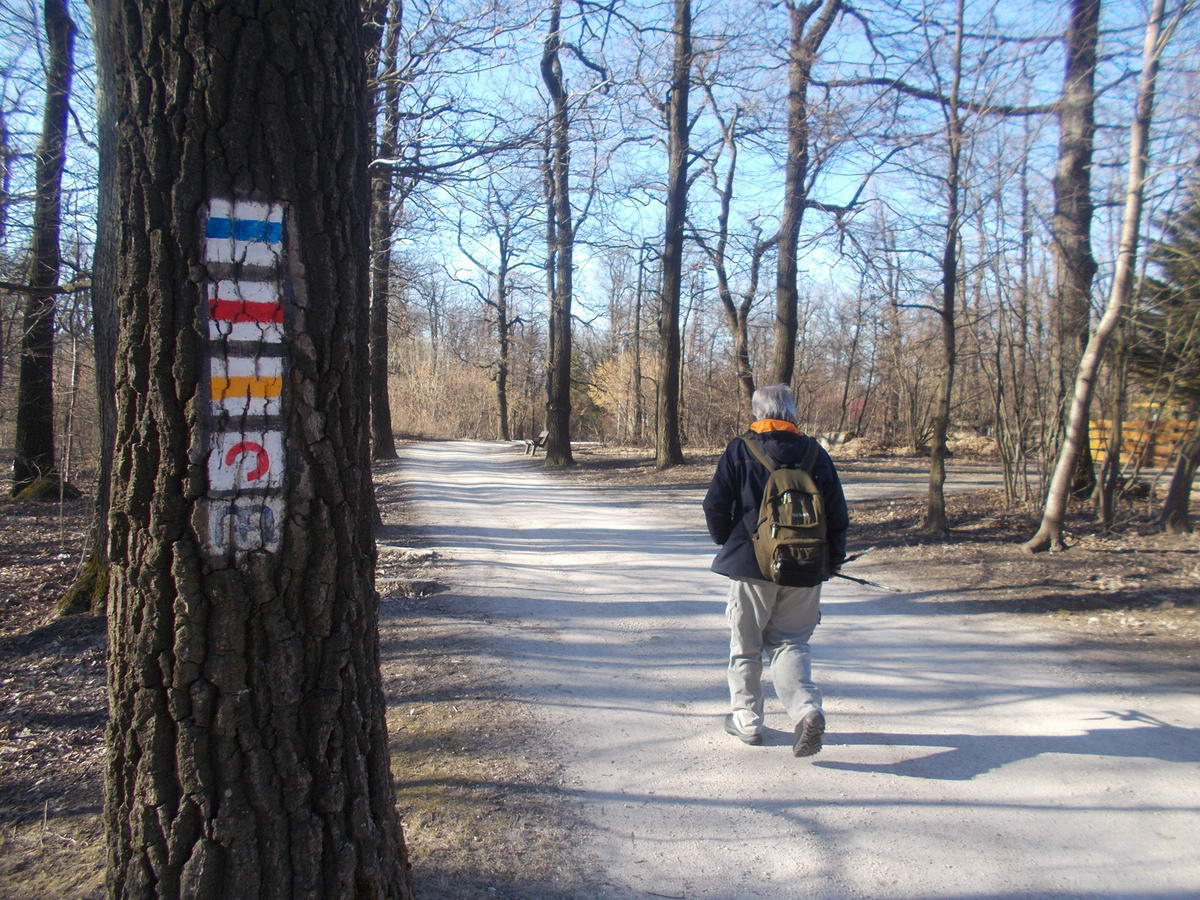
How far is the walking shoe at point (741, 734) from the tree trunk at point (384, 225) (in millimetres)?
6410

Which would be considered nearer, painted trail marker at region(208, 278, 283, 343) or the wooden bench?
painted trail marker at region(208, 278, 283, 343)

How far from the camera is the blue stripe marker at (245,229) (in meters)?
2.12

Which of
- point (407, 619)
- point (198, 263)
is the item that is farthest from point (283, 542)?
point (407, 619)

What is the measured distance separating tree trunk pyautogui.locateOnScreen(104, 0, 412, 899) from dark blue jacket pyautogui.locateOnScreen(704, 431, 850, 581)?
2.27 meters

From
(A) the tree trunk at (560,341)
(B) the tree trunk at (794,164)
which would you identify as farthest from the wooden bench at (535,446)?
(B) the tree trunk at (794,164)

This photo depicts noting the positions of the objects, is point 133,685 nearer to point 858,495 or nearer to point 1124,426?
point 1124,426

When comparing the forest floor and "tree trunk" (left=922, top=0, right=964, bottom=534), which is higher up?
"tree trunk" (left=922, top=0, right=964, bottom=534)

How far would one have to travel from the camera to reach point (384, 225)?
42.2 ft

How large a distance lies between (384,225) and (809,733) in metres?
11.1

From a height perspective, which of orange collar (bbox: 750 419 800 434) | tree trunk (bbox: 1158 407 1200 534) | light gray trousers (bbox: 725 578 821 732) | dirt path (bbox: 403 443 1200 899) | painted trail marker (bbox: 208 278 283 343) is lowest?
dirt path (bbox: 403 443 1200 899)

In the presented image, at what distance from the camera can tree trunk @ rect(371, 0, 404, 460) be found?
27.3 feet

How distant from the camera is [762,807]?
11.5 feet

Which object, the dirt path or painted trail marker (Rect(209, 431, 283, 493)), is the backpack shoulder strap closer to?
the dirt path

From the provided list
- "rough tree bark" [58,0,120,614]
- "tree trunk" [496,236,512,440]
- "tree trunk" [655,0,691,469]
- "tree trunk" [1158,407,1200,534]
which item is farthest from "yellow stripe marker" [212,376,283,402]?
"tree trunk" [496,236,512,440]
